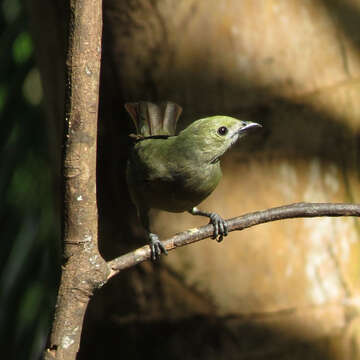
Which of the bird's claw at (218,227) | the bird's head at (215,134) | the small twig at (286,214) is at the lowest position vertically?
the small twig at (286,214)

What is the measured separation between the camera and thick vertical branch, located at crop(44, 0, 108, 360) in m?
1.48

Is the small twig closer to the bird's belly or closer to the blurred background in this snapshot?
the bird's belly

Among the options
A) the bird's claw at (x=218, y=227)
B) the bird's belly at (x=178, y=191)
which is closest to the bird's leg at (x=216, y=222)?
the bird's claw at (x=218, y=227)

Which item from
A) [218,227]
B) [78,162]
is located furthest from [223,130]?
[78,162]

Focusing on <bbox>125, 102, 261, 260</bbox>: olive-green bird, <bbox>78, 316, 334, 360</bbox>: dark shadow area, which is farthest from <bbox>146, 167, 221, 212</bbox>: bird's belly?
<bbox>78, 316, 334, 360</bbox>: dark shadow area

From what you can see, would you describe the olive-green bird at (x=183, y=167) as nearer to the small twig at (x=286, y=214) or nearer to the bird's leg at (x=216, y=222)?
the bird's leg at (x=216, y=222)

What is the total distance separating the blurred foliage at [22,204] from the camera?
159 inches

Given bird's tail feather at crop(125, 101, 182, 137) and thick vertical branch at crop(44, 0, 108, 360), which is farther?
bird's tail feather at crop(125, 101, 182, 137)

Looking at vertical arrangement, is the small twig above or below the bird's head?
below

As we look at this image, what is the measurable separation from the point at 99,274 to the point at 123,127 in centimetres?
153

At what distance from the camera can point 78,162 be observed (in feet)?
4.92

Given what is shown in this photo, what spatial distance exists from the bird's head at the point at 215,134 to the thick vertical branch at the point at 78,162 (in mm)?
1043

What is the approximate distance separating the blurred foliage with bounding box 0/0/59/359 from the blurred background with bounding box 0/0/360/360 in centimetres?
125

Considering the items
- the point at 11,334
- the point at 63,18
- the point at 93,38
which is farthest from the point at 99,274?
the point at 11,334
